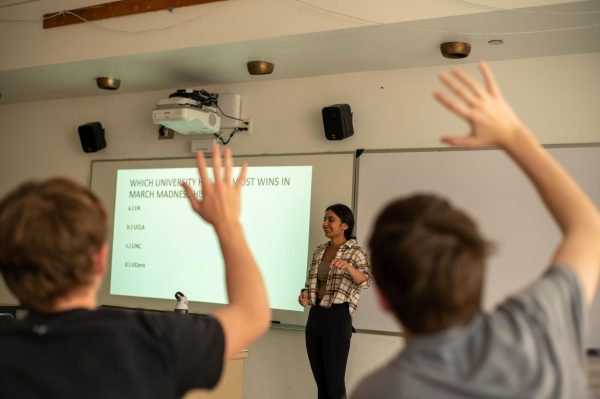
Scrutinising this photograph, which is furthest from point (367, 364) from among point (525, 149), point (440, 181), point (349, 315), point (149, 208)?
point (525, 149)

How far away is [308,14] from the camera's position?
4.05m

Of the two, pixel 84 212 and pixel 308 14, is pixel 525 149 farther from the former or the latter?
pixel 308 14

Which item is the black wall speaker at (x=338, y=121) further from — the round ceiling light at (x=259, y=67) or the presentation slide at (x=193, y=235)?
the round ceiling light at (x=259, y=67)

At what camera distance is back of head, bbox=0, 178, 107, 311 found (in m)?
0.92

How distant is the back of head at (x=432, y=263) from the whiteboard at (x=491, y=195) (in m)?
3.25

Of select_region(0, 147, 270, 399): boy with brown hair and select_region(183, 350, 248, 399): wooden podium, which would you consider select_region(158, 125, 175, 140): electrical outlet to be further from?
select_region(0, 147, 270, 399): boy with brown hair

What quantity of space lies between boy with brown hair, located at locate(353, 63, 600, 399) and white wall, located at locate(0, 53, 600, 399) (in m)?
3.61

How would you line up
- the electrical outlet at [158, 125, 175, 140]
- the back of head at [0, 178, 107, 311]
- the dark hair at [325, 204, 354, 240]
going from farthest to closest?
the electrical outlet at [158, 125, 175, 140], the dark hair at [325, 204, 354, 240], the back of head at [0, 178, 107, 311]

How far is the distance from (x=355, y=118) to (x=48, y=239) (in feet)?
13.2

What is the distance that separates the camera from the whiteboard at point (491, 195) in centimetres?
414

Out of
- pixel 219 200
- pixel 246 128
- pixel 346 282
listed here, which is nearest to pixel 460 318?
pixel 219 200

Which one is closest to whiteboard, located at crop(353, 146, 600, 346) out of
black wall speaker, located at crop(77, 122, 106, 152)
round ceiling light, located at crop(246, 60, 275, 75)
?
round ceiling light, located at crop(246, 60, 275, 75)

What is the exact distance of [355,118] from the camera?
4.82 m

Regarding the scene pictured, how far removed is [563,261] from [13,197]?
0.80 meters
